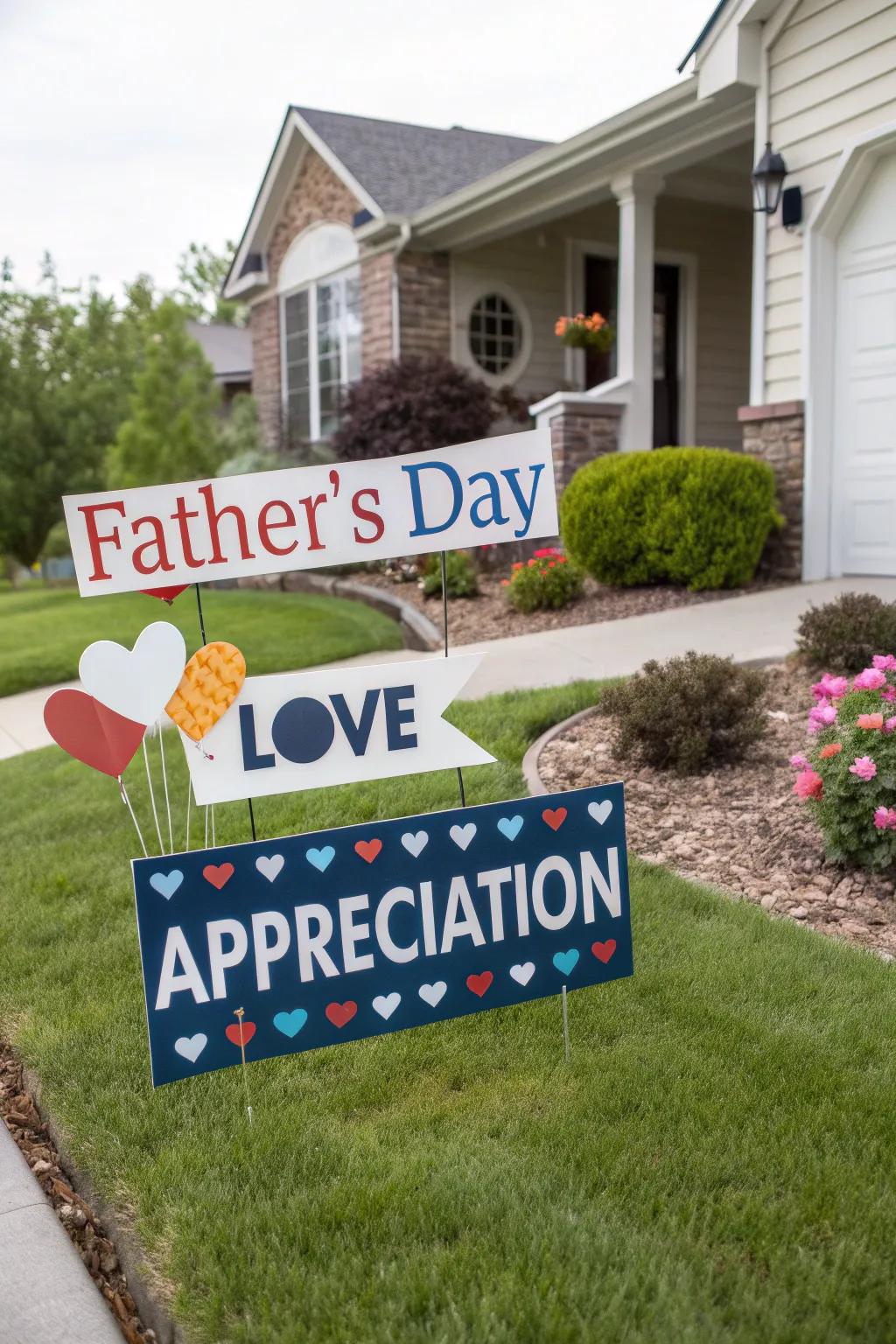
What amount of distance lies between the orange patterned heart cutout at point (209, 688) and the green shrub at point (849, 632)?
151 inches

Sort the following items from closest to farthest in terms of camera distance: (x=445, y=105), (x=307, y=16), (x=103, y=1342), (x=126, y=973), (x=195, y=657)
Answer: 1. (x=103, y=1342)
2. (x=195, y=657)
3. (x=126, y=973)
4. (x=307, y=16)
5. (x=445, y=105)

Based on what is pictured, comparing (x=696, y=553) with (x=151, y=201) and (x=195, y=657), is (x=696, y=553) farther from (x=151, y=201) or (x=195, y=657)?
(x=151, y=201)

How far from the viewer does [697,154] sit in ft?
33.6

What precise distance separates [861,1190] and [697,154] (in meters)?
9.94

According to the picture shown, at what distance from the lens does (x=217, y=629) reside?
9414 millimetres

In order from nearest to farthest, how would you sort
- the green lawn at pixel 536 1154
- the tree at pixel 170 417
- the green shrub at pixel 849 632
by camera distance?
the green lawn at pixel 536 1154
the green shrub at pixel 849 632
the tree at pixel 170 417

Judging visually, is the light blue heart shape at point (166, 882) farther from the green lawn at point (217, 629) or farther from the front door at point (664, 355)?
the front door at point (664, 355)

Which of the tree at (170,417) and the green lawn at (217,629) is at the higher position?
the tree at (170,417)

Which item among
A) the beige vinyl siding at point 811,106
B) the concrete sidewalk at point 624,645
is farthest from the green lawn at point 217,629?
the beige vinyl siding at point 811,106

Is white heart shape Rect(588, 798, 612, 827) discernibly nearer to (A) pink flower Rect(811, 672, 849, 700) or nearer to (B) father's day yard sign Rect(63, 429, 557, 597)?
(B) father's day yard sign Rect(63, 429, 557, 597)

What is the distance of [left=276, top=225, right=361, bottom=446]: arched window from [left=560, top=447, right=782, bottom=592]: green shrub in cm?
624

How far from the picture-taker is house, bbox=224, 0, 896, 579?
8297mm

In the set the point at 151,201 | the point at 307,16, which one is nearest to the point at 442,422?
the point at 307,16

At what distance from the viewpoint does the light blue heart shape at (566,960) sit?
8.90ft
